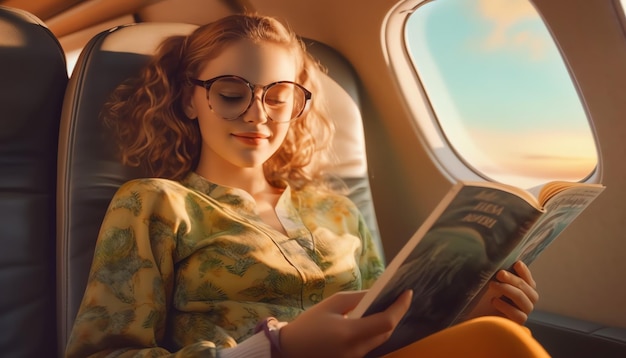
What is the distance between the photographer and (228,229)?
133cm

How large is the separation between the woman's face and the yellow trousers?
563 mm

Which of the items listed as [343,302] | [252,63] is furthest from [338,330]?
[252,63]

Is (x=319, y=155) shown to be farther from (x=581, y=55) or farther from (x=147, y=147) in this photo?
(x=581, y=55)

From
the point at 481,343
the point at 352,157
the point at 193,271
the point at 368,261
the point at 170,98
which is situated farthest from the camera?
the point at 352,157

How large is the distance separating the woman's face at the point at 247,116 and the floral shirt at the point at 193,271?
87 mm

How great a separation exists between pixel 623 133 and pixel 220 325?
102 centimetres

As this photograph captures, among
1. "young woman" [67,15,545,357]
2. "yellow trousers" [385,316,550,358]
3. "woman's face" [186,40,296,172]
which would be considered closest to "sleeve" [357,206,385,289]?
"young woman" [67,15,545,357]

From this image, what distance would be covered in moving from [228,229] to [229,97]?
0.25 m

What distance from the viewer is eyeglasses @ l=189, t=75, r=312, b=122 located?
135 cm

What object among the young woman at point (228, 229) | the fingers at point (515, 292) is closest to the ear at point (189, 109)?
the young woman at point (228, 229)

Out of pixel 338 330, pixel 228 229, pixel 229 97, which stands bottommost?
pixel 228 229

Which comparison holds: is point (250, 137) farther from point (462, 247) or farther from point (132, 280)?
point (462, 247)

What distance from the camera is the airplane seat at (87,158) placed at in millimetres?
1414

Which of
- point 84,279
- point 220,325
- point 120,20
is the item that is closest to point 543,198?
point 220,325
